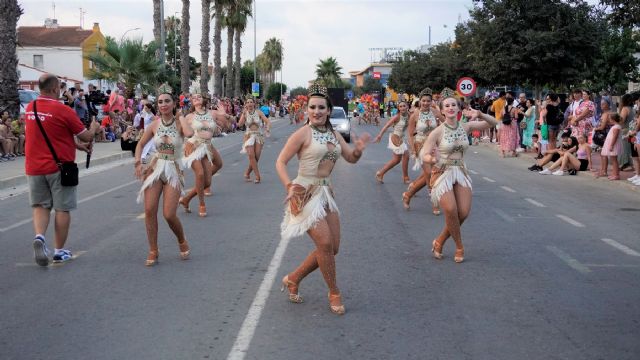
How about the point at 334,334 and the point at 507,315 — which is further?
the point at 507,315

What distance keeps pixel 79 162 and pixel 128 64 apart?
13974 mm

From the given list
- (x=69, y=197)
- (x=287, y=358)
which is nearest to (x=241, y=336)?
(x=287, y=358)

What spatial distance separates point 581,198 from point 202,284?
29.9ft

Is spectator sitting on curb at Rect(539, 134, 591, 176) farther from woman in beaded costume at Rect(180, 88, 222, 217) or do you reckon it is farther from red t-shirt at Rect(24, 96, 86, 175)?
red t-shirt at Rect(24, 96, 86, 175)

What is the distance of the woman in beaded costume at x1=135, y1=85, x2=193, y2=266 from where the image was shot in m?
7.75

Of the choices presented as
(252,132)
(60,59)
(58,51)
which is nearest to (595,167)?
(252,132)

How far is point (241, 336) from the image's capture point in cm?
534

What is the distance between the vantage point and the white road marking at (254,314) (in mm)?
5031

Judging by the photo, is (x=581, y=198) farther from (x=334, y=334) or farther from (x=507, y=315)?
(x=334, y=334)

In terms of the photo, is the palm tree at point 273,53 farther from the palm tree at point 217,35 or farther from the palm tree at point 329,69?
the palm tree at point 217,35

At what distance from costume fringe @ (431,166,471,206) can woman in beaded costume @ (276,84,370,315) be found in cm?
197

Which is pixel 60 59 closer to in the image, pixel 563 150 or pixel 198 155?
pixel 563 150

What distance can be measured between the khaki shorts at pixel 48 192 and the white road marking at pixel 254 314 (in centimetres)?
228

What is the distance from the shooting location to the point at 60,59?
3088 inches
